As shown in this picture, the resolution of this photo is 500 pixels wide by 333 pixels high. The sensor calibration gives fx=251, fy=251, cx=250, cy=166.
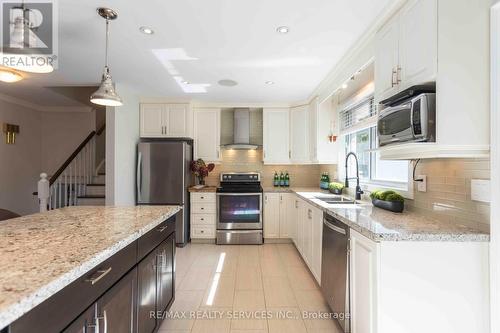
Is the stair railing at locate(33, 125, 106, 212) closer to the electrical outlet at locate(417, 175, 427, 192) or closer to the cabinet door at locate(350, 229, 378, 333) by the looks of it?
the cabinet door at locate(350, 229, 378, 333)

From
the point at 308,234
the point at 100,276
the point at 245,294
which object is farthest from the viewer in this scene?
the point at 308,234

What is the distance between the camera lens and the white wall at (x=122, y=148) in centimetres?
346

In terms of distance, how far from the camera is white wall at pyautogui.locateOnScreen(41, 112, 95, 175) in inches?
215

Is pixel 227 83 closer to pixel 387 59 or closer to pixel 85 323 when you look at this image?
pixel 387 59

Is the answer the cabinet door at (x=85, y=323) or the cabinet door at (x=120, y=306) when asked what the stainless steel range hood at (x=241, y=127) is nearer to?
the cabinet door at (x=120, y=306)

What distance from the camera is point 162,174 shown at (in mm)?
4020

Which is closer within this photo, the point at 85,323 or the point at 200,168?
the point at 85,323

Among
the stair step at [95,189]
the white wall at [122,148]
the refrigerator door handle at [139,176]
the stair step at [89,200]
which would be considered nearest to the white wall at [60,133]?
the stair step at [95,189]

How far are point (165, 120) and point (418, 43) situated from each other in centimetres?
374

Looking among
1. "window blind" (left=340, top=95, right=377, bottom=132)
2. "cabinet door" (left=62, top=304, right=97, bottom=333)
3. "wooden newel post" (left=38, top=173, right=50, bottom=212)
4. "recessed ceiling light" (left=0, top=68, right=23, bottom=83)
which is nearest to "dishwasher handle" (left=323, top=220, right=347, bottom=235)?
"window blind" (left=340, top=95, right=377, bottom=132)

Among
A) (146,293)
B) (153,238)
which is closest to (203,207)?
(153,238)

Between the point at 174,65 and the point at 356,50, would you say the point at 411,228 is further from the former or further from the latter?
the point at 174,65

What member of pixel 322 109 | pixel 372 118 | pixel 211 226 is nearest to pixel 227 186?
pixel 211 226

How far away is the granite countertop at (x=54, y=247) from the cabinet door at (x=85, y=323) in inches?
7.2
